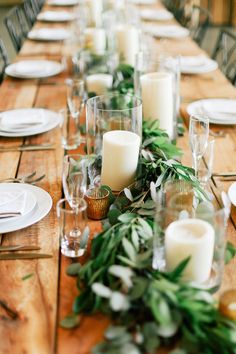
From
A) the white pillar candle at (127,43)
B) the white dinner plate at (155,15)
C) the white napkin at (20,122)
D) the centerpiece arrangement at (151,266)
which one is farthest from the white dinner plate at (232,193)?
the white dinner plate at (155,15)

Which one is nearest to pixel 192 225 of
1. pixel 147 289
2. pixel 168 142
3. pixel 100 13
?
pixel 147 289

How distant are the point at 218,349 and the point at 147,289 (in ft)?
0.49

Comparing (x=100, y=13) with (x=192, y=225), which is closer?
(x=192, y=225)

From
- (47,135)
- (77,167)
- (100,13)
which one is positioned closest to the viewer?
(77,167)

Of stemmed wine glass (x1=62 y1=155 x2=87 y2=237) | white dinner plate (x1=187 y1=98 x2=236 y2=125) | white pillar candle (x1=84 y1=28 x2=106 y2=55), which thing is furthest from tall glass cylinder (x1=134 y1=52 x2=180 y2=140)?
white pillar candle (x1=84 y1=28 x2=106 y2=55)

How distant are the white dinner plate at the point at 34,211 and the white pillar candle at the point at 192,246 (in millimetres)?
406

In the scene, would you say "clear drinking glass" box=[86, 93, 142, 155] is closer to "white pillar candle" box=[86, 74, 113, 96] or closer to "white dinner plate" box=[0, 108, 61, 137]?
"white dinner plate" box=[0, 108, 61, 137]

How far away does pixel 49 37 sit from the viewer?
3.49 m

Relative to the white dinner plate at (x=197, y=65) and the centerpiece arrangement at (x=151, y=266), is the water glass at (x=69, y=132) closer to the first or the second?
the centerpiece arrangement at (x=151, y=266)

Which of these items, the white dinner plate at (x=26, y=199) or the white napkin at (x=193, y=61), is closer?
the white dinner plate at (x=26, y=199)

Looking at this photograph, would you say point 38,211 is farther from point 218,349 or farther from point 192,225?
point 218,349

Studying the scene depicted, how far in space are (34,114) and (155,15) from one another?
2.32 meters

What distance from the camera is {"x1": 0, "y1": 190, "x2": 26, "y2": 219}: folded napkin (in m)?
1.34

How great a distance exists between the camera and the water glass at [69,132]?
6.21ft
